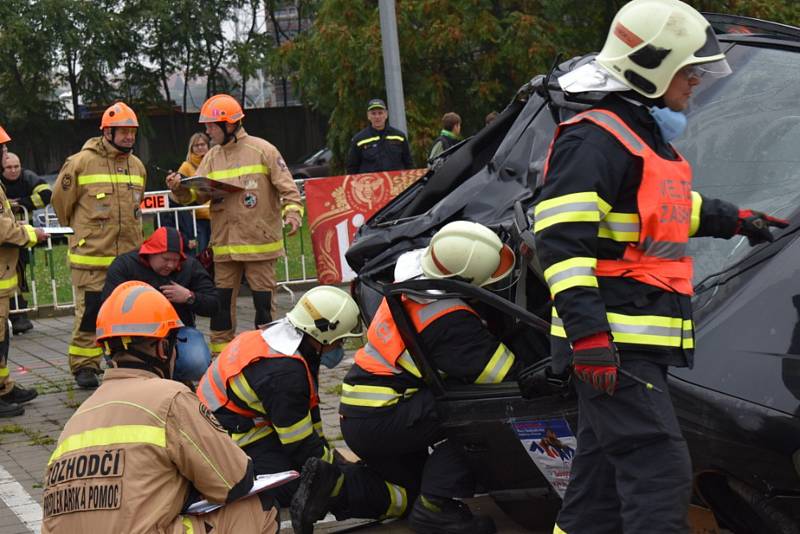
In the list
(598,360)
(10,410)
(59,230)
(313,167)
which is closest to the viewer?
(598,360)

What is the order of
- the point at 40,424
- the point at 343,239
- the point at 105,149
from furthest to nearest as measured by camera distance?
1. the point at 343,239
2. the point at 105,149
3. the point at 40,424

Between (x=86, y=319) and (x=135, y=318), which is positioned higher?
(x=135, y=318)

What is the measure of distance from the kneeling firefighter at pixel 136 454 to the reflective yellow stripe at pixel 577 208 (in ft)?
3.96

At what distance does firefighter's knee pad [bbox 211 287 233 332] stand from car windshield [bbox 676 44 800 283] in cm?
416

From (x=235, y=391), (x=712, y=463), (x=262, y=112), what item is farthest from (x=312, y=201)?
(x=262, y=112)

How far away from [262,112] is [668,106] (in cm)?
3165

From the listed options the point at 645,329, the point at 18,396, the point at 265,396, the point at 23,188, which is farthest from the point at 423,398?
the point at 23,188

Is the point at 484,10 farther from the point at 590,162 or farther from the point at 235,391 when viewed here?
the point at 590,162

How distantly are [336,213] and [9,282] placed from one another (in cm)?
356

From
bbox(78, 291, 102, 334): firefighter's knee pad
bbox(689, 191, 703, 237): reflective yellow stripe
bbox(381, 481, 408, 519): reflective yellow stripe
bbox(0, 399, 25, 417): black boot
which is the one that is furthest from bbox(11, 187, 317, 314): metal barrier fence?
bbox(689, 191, 703, 237): reflective yellow stripe

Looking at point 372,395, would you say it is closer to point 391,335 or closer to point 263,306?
point 391,335

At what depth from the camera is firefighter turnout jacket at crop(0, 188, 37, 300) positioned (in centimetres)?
740

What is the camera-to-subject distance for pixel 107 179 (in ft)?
26.5

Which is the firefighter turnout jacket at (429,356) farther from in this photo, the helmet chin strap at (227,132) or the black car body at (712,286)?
the helmet chin strap at (227,132)
